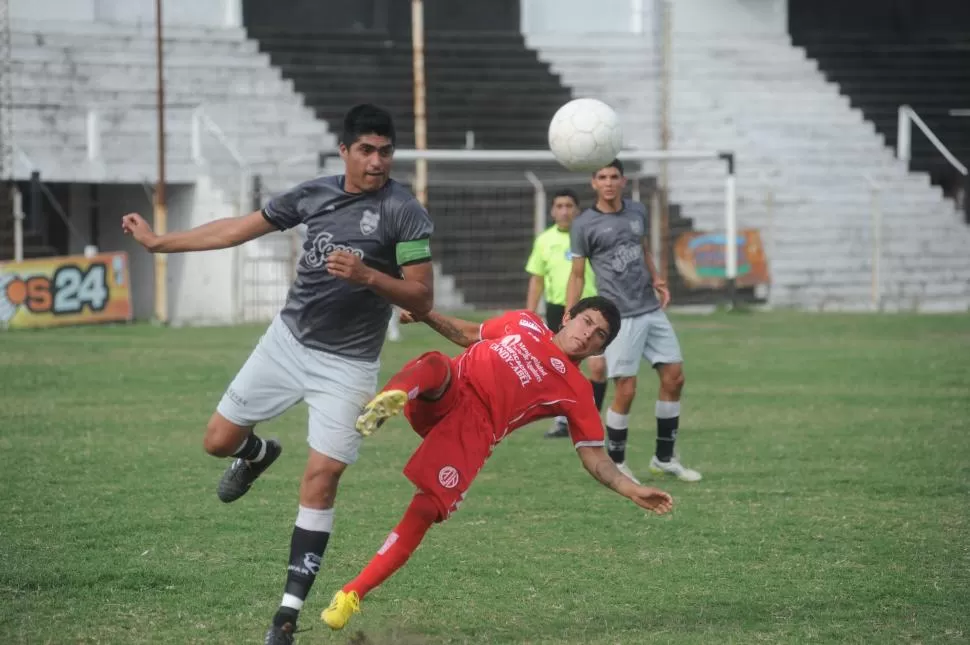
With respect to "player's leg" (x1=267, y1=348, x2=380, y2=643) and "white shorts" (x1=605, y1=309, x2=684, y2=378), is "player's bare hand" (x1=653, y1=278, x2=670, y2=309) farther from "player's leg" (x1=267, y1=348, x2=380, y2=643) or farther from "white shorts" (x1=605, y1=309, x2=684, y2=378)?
"player's leg" (x1=267, y1=348, x2=380, y2=643)

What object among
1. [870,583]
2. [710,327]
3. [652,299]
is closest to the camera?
[870,583]

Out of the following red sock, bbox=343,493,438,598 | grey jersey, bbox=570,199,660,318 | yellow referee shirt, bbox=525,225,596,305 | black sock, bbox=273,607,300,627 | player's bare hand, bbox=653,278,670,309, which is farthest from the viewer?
yellow referee shirt, bbox=525,225,596,305

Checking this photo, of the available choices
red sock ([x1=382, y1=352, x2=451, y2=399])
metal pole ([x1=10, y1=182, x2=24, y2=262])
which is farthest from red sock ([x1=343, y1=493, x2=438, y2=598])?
metal pole ([x1=10, y1=182, x2=24, y2=262])

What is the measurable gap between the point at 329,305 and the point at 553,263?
7.84 metres

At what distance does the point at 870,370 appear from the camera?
1773cm

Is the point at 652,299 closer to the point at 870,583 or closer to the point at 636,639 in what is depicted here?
the point at 870,583

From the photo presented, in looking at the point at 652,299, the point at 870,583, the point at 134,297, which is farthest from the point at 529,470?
the point at 134,297

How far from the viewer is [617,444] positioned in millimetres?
10562

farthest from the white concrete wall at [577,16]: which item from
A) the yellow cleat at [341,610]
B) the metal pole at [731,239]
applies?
the yellow cleat at [341,610]

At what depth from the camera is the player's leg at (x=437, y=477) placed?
20.9 feet

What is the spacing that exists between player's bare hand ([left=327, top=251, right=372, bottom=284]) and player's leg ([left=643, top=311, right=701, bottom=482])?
4.95 meters

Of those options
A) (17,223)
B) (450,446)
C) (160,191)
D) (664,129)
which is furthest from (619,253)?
(664,129)

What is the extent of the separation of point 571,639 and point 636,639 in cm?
28

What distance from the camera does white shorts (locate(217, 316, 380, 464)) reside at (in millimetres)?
6289
